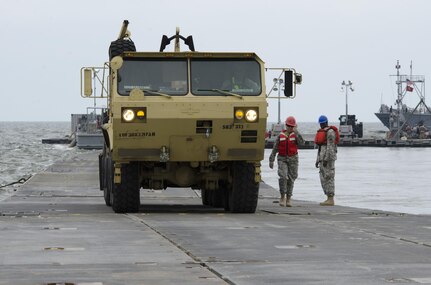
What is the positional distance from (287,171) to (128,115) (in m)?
4.55

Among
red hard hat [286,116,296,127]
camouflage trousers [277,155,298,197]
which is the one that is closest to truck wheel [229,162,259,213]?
camouflage trousers [277,155,298,197]

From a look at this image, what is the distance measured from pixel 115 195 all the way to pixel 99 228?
411 centimetres

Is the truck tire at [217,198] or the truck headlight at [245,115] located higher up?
the truck headlight at [245,115]

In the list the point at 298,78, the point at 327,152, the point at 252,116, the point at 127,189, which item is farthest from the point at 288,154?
the point at 127,189

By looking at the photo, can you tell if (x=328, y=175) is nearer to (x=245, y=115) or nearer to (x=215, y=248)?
(x=245, y=115)

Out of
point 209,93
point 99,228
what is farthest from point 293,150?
point 99,228

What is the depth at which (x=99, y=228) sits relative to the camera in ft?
48.7

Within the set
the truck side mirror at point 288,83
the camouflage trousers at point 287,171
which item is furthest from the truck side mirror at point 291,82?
the camouflage trousers at point 287,171

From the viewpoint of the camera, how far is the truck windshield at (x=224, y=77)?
→ 18781mm

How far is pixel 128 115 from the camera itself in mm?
18359

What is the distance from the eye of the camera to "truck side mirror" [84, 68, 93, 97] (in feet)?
62.0

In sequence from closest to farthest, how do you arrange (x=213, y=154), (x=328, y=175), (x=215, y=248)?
(x=215, y=248) → (x=213, y=154) → (x=328, y=175)

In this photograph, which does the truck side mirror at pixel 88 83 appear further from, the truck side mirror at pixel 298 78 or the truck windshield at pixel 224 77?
the truck side mirror at pixel 298 78

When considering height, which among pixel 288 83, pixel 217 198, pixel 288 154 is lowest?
pixel 217 198
